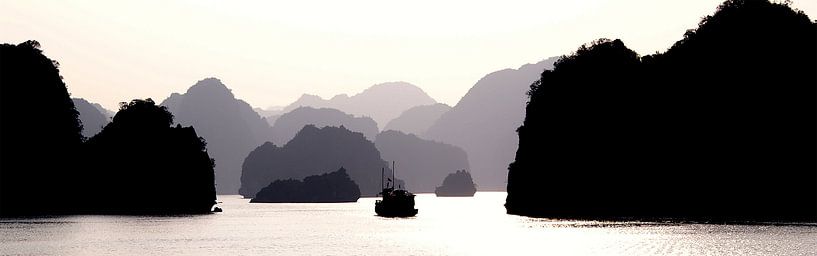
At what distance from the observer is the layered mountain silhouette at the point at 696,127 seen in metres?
148

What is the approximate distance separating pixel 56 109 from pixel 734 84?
120191 mm

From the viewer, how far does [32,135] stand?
188750 mm

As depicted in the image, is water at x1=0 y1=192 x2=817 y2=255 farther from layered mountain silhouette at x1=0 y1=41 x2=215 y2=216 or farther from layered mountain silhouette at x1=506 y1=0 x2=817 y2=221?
layered mountain silhouette at x1=0 y1=41 x2=215 y2=216

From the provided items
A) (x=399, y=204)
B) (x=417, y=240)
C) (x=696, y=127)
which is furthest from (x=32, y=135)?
(x=696, y=127)

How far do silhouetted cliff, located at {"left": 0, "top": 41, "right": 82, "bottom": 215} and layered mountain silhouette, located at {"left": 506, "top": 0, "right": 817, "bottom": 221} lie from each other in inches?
3390

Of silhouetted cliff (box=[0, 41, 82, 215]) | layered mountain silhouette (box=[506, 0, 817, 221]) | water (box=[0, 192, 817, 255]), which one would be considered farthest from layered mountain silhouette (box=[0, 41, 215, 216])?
layered mountain silhouette (box=[506, 0, 817, 221])

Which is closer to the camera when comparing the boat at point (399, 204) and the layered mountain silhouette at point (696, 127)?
the layered mountain silhouette at point (696, 127)

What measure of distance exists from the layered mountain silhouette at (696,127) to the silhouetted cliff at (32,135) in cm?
8611

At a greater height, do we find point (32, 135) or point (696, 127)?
point (32, 135)

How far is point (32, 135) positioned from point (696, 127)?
115 meters

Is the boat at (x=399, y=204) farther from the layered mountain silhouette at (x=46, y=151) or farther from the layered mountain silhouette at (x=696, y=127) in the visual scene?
the layered mountain silhouette at (x=46, y=151)

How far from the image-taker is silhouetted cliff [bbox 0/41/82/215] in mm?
185375

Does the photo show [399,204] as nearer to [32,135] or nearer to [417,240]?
[32,135]

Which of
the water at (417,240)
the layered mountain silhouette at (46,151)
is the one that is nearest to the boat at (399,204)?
the layered mountain silhouette at (46,151)
